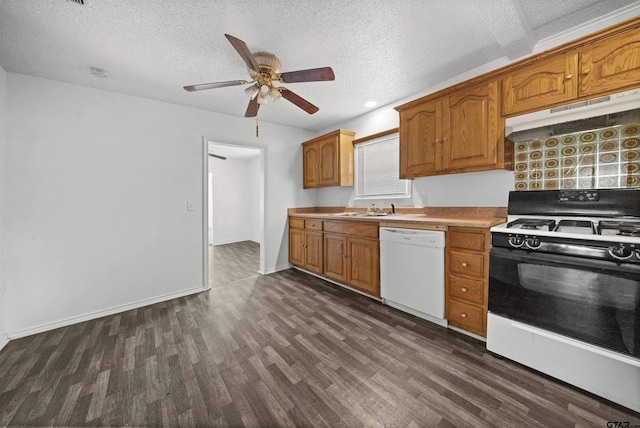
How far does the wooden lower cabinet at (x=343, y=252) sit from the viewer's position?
8.91 ft

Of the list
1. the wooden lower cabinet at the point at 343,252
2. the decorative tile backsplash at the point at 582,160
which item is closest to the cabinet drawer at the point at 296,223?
the wooden lower cabinet at the point at 343,252

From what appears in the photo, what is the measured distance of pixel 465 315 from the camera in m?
2.00

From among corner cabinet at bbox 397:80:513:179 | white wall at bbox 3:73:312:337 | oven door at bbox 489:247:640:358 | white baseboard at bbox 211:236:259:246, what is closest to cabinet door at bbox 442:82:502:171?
corner cabinet at bbox 397:80:513:179

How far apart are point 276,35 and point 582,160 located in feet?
8.36

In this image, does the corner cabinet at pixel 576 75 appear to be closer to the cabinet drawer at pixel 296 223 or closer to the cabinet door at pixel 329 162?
the cabinet door at pixel 329 162

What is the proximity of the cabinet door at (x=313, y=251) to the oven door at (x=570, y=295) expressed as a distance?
2.12m

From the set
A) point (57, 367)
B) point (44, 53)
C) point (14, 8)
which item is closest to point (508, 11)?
point (14, 8)

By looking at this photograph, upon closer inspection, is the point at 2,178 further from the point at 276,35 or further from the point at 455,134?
the point at 455,134

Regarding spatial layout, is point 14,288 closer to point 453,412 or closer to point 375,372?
point 375,372

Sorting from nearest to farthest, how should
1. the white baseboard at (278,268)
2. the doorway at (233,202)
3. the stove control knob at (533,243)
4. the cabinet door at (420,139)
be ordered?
the stove control knob at (533,243), the cabinet door at (420,139), the white baseboard at (278,268), the doorway at (233,202)

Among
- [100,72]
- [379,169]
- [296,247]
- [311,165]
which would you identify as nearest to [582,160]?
[379,169]

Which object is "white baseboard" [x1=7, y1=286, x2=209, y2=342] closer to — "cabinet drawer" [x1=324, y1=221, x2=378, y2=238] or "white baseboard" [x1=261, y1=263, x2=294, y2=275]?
"white baseboard" [x1=261, y1=263, x2=294, y2=275]

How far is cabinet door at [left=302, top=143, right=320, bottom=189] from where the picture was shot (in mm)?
3998

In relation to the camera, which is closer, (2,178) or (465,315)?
(465,315)
